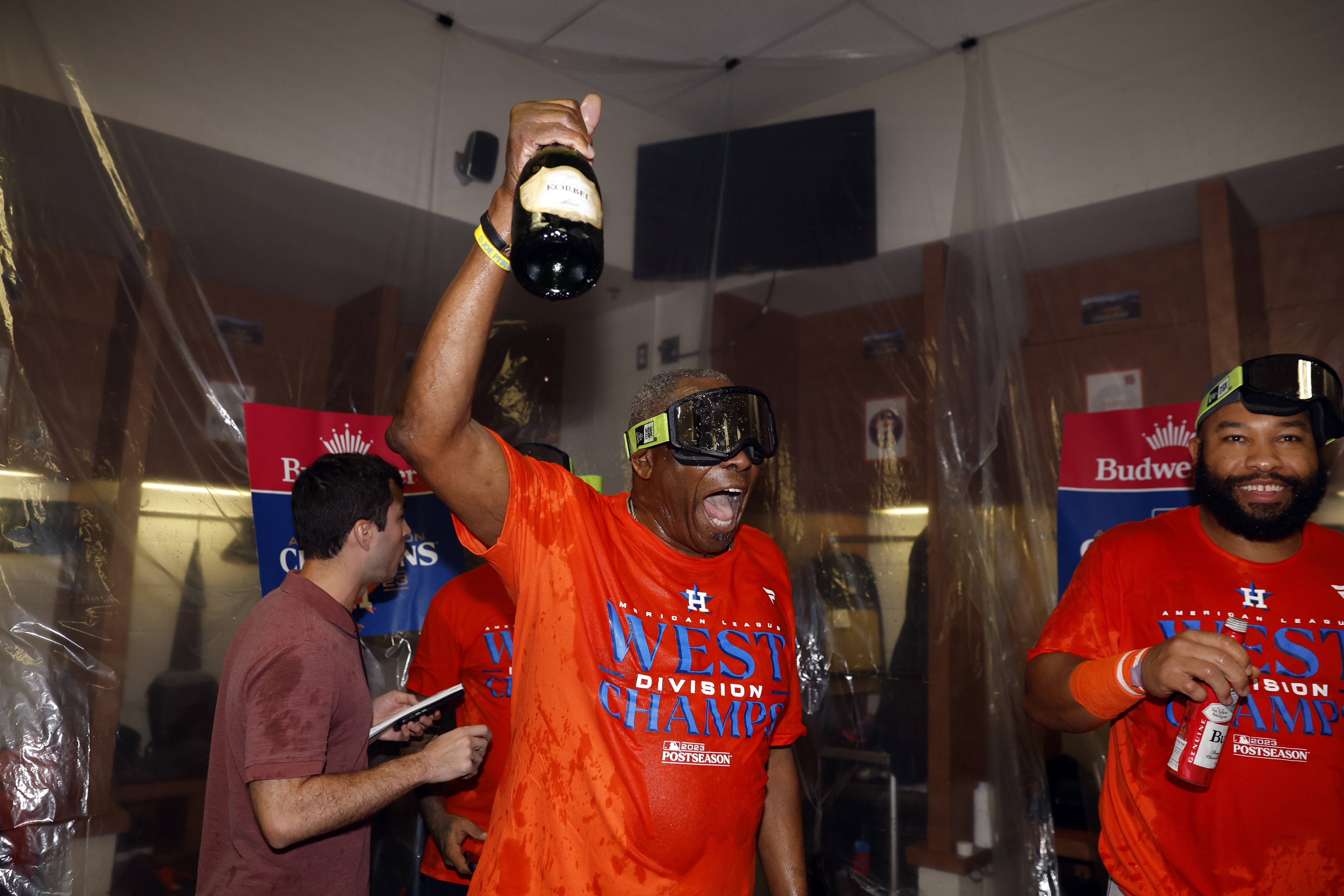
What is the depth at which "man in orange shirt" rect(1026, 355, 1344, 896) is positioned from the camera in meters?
1.70

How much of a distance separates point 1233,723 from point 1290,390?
2.39 ft

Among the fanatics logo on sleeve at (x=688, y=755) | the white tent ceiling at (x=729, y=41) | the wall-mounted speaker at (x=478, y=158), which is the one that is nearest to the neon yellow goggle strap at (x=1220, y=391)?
the fanatics logo on sleeve at (x=688, y=755)

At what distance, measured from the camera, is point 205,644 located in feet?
8.00

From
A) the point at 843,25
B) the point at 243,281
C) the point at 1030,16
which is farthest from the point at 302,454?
the point at 1030,16

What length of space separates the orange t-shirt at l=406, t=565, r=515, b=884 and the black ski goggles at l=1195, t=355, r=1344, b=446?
1.79 m

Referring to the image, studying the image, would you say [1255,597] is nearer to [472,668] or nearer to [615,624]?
[615,624]

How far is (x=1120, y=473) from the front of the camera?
8.95ft

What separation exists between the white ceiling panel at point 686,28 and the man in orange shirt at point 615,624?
1.99 meters

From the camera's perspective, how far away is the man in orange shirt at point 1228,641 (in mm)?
1698

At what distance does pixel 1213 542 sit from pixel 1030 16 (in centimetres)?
206

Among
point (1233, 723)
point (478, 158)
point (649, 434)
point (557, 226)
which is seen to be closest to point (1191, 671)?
point (1233, 723)

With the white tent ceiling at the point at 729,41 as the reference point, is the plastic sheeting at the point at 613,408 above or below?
below

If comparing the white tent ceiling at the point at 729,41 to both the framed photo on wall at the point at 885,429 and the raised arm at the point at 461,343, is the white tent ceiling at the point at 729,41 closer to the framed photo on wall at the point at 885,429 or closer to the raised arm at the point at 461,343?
the framed photo on wall at the point at 885,429

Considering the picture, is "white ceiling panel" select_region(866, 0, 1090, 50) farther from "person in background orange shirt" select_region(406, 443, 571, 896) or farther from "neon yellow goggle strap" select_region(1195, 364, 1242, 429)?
"person in background orange shirt" select_region(406, 443, 571, 896)
